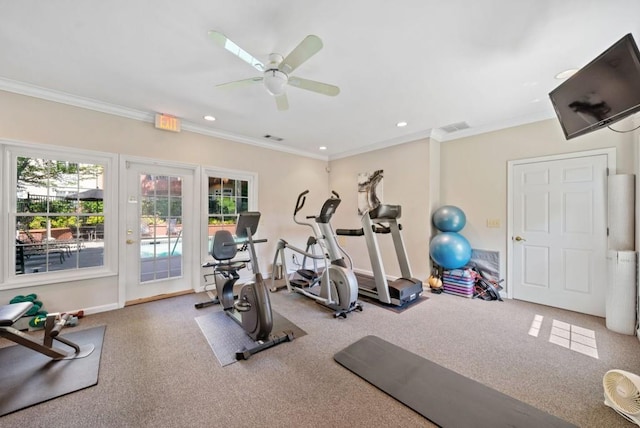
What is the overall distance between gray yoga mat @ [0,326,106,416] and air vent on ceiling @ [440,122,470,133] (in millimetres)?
5233

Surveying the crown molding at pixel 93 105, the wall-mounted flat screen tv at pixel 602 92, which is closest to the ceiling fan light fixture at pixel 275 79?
the wall-mounted flat screen tv at pixel 602 92

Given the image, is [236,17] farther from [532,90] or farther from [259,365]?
[532,90]

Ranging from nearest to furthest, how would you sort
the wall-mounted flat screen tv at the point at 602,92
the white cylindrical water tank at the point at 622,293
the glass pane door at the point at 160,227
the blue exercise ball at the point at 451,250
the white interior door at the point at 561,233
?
the wall-mounted flat screen tv at the point at 602,92 < the white cylindrical water tank at the point at 622,293 < the white interior door at the point at 561,233 < the glass pane door at the point at 160,227 < the blue exercise ball at the point at 451,250

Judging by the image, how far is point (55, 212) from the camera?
10.2 feet

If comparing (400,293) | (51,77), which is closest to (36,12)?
(51,77)

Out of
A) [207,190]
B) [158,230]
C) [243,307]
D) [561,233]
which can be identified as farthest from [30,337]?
[561,233]

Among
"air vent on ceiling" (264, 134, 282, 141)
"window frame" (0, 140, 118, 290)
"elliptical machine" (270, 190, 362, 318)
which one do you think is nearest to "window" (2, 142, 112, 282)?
"window frame" (0, 140, 118, 290)

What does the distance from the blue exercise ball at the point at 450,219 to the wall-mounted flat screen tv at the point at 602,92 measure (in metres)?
1.92

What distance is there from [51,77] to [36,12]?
3.86 ft

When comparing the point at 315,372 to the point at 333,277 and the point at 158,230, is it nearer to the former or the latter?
the point at 333,277

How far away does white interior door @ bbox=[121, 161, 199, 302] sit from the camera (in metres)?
3.61

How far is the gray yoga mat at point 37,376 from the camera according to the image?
5.81 ft

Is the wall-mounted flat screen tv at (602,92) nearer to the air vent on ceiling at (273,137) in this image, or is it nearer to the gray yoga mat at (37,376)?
the air vent on ceiling at (273,137)

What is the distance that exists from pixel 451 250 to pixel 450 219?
0.54m
